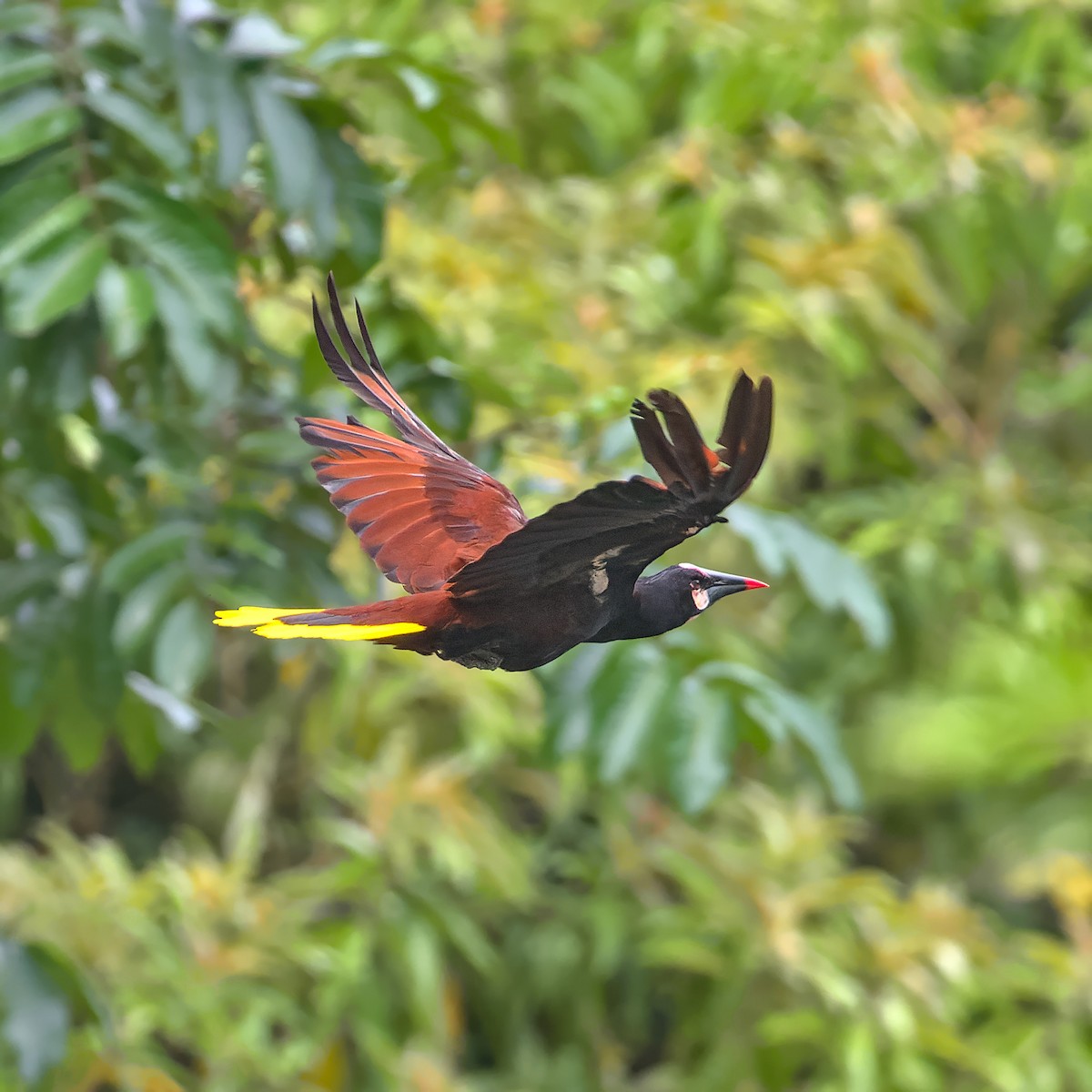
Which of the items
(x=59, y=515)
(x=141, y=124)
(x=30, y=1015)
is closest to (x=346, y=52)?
(x=141, y=124)

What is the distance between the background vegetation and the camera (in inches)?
66.0

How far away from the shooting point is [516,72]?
12.5ft

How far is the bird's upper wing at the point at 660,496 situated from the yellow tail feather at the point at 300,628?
9 centimetres

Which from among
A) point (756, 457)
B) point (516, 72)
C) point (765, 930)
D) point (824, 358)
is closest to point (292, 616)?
point (756, 457)

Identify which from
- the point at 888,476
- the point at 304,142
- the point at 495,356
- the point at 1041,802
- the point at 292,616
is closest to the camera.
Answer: the point at 292,616

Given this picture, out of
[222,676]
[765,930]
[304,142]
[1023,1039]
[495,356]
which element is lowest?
[1023,1039]

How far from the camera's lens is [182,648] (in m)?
1.62

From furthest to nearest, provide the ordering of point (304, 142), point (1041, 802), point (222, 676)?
point (1041, 802), point (222, 676), point (304, 142)

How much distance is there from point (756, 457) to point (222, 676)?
2.62 m

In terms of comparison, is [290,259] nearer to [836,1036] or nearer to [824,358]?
[824,358]

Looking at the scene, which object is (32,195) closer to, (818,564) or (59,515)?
(59,515)

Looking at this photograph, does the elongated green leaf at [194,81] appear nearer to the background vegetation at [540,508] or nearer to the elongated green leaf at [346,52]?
the background vegetation at [540,508]

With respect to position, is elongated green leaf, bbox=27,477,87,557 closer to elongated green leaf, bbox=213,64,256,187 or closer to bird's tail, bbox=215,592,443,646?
elongated green leaf, bbox=213,64,256,187

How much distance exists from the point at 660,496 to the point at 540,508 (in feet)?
3.49
